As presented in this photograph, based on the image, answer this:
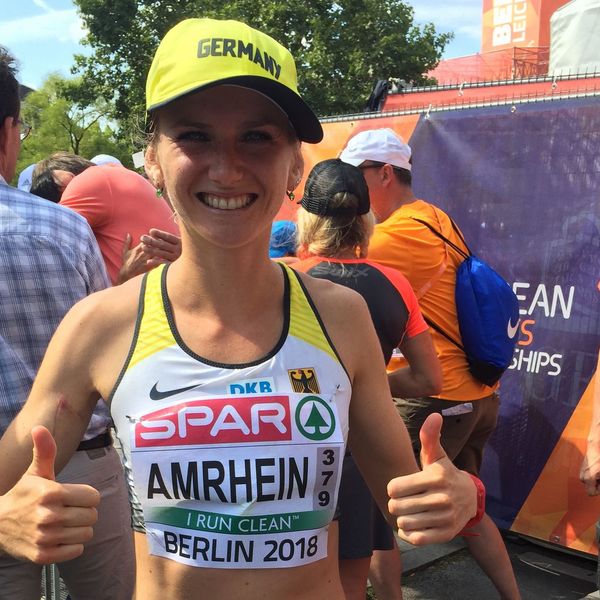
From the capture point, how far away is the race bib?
1309 millimetres

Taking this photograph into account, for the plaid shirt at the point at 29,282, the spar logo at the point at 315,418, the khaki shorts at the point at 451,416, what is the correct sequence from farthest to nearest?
the khaki shorts at the point at 451,416 → the plaid shirt at the point at 29,282 → the spar logo at the point at 315,418

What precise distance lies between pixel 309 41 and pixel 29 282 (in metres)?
23.6

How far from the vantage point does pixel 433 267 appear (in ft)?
10.7

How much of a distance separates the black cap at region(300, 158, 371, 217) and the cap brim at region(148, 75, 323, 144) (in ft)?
4.33

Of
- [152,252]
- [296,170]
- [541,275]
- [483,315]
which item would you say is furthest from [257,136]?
[541,275]

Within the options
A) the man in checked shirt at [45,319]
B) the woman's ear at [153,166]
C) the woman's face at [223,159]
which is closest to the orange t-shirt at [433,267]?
the man in checked shirt at [45,319]

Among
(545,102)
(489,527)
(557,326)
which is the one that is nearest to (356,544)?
(489,527)

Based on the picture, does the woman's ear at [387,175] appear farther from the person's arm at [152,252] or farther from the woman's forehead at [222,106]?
the woman's forehead at [222,106]

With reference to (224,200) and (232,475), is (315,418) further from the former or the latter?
(224,200)

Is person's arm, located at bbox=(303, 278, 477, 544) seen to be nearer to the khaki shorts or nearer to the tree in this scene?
the khaki shorts

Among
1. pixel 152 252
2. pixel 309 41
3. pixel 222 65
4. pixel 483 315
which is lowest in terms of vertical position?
pixel 483 315

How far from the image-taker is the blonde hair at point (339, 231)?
2750 mm

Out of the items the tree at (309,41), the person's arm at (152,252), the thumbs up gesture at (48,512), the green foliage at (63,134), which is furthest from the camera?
the green foliage at (63,134)

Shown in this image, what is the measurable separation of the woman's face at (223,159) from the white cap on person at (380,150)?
2.17 meters
